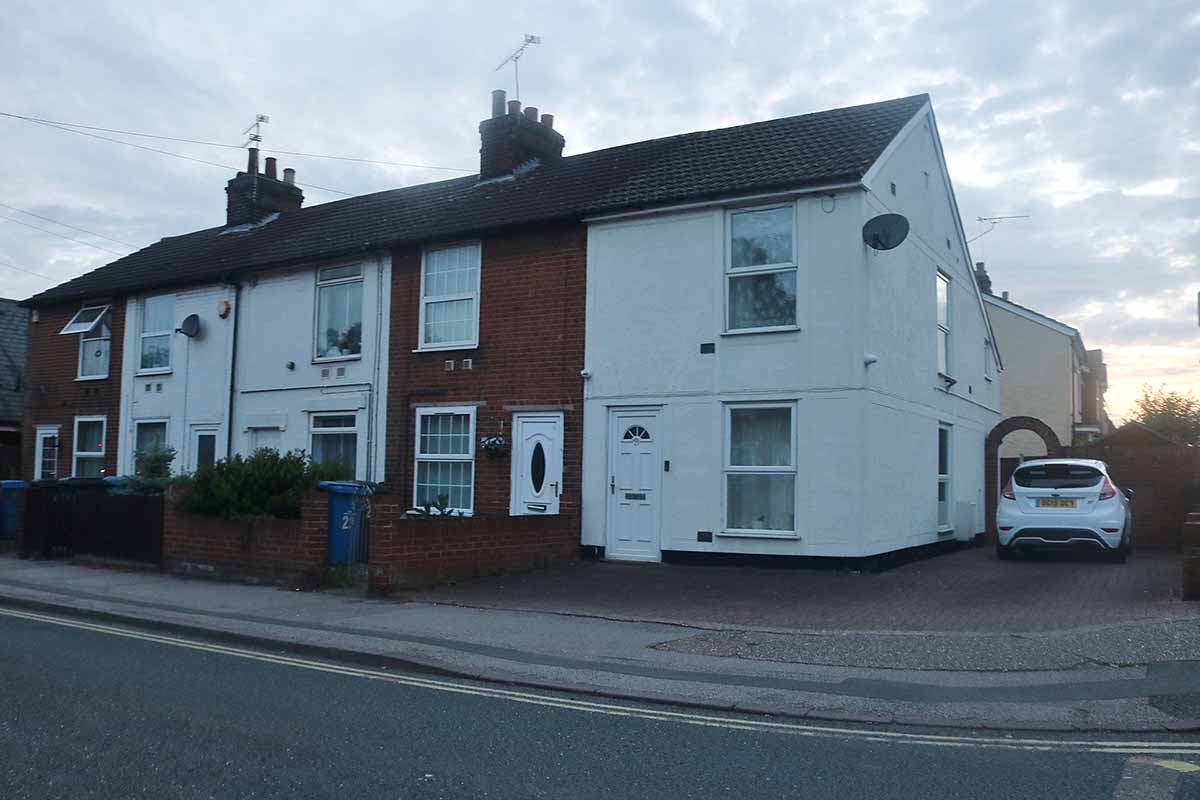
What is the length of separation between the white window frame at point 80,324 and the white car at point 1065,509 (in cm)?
1909

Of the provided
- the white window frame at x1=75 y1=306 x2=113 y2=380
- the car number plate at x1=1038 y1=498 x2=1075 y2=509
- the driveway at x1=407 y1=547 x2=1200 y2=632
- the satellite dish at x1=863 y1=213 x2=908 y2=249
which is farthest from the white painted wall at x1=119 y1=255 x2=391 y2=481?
the car number plate at x1=1038 y1=498 x2=1075 y2=509

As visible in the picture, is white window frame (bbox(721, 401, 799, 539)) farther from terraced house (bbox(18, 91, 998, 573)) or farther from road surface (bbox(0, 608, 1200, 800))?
road surface (bbox(0, 608, 1200, 800))

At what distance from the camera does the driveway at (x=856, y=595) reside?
10172mm

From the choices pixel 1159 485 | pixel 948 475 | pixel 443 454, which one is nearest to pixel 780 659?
pixel 443 454

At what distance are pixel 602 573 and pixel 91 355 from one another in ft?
50.0

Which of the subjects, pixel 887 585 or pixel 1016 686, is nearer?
pixel 1016 686

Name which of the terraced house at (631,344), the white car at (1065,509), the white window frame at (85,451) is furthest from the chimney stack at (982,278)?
the white window frame at (85,451)

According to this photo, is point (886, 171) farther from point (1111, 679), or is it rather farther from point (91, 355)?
point (91, 355)

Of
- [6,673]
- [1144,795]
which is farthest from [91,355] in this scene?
[1144,795]

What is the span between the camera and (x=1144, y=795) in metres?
4.98

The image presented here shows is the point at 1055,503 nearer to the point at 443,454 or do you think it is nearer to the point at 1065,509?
the point at 1065,509

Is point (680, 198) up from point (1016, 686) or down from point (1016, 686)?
up

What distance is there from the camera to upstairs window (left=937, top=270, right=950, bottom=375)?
1781cm

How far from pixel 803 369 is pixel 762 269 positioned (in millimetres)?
1538
